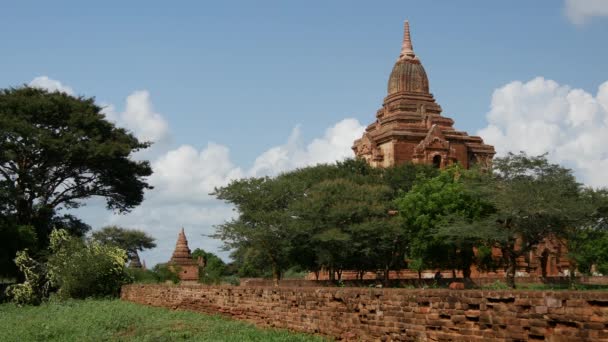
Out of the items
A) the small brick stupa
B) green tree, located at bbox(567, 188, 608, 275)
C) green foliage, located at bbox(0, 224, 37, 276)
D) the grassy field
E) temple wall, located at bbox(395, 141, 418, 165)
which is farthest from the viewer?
the small brick stupa

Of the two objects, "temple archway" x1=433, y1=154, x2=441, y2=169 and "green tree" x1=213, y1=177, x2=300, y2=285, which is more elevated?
"temple archway" x1=433, y1=154, x2=441, y2=169

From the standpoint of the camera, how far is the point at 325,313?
11.6 metres

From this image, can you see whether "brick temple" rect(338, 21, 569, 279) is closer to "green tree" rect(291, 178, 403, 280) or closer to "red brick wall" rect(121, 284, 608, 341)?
"green tree" rect(291, 178, 403, 280)

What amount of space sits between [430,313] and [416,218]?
22.8m

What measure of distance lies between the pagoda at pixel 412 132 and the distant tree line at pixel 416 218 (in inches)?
439

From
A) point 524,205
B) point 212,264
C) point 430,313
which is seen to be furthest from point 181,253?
point 430,313

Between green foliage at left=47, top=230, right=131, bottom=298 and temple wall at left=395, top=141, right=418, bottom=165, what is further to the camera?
temple wall at left=395, top=141, right=418, bottom=165

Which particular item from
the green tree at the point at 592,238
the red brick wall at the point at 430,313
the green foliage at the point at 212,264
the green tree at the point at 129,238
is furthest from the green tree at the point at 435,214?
the green tree at the point at 129,238

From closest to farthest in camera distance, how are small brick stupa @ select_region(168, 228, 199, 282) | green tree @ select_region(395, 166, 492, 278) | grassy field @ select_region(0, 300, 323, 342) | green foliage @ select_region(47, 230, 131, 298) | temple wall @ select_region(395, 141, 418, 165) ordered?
grassy field @ select_region(0, 300, 323, 342)
green foliage @ select_region(47, 230, 131, 298)
green tree @ select_region(395, 166, 492, 278)
temple wall @ select_region(395, 141, 418, 165)
small brick stupa @ select_region(168, 228, 199, 282)

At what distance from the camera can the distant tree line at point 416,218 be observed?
2920cm

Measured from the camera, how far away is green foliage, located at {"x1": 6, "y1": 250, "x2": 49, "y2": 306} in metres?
28.3

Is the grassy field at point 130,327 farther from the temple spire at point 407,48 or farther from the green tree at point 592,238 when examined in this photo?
the temple spire at point 407,48

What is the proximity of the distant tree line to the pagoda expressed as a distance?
36.6 ft

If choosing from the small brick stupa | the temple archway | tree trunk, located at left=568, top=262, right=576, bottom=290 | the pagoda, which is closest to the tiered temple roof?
the small brick stupa
